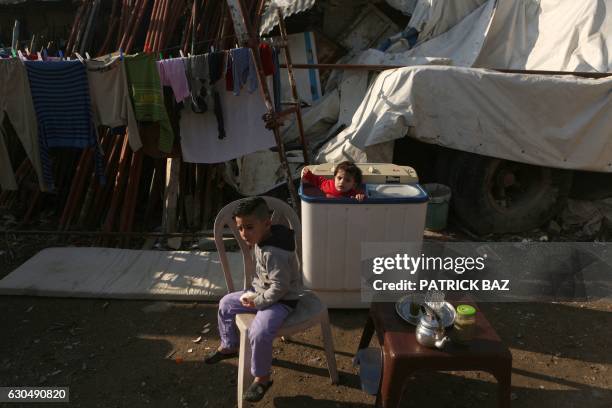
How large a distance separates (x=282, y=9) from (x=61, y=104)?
344 cm

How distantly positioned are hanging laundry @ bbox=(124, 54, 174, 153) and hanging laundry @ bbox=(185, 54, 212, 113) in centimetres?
27

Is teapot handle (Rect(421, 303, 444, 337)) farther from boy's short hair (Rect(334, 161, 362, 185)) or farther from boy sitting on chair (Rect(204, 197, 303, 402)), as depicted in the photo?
boy's short hair (Rect(334, 161, 362, 185))

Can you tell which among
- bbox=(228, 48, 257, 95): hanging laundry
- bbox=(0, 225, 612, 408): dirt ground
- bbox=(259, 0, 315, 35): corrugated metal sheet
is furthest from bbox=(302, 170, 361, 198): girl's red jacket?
bbox=(259, 0, 315, 35): corrugated metal sheet

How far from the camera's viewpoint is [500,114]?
4570 millimetres

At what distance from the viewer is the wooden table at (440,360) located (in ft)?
6.98

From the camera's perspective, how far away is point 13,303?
363 centimetres

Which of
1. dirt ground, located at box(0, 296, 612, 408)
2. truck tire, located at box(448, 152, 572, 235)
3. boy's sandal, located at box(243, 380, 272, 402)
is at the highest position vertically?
truck tire, located at box(448, 152, 572, 235)

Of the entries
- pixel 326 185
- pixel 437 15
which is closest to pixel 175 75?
pixel 326 185

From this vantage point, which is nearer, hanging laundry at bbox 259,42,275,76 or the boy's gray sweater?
the boy's gray sweater

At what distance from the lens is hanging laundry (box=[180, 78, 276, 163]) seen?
4361 mm

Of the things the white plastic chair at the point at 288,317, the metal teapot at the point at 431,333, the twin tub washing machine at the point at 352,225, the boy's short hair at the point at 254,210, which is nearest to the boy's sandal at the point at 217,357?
the white plastic chair at the point at 288,317

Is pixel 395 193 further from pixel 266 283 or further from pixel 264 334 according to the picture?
pixel 264 334

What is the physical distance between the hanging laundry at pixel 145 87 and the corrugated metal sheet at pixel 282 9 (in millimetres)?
2687

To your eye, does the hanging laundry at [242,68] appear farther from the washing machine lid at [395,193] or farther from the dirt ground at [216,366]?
the dirt ground at [216,366]
